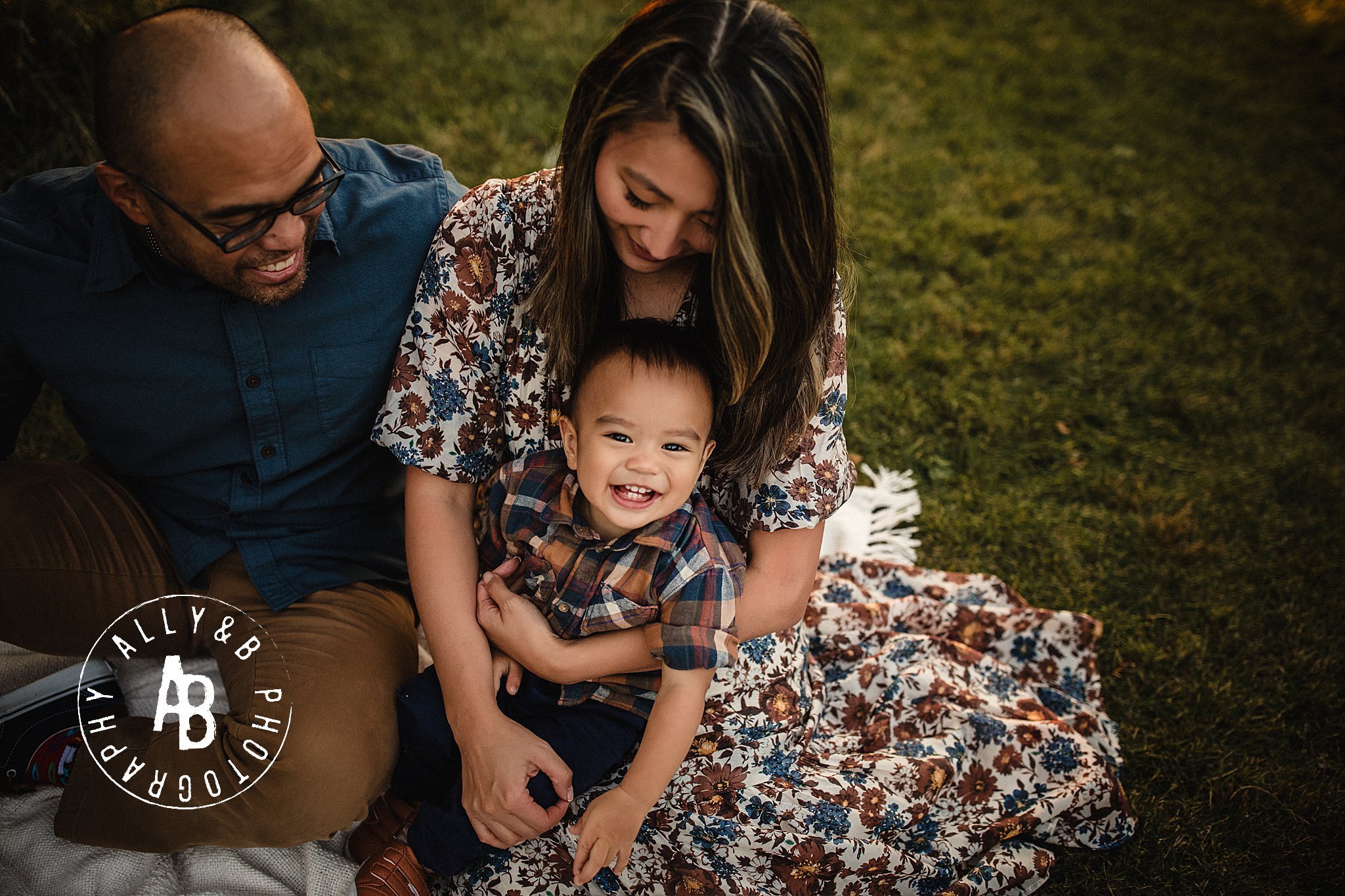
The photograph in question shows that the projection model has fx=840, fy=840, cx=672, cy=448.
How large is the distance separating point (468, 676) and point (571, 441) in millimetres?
602

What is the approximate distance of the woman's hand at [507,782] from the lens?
1.85 m

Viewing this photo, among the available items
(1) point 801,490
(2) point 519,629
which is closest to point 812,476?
(1) point 801,490

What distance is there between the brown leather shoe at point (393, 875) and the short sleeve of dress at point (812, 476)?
116cm

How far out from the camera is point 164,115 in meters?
1.71

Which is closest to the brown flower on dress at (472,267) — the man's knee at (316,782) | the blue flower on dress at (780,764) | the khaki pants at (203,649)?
the khaki pants at (203,649)

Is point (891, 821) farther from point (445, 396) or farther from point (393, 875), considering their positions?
point (445, 396)

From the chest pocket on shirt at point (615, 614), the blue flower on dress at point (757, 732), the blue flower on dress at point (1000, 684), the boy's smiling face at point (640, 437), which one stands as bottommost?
the blue flower on dress at point (1000, 684)

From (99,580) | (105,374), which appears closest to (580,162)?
(105,374)

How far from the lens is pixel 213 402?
80.7 inches

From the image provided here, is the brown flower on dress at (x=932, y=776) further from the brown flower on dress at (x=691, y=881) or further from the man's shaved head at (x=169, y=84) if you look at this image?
the man's shaved head at (x=169, y=84)

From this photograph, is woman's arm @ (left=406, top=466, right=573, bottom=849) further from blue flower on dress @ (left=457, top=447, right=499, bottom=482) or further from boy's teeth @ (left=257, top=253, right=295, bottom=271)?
boy's teeth @ (left=257, top=253, right=295, bottom=271)

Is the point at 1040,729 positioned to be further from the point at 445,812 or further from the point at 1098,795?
the point at 445,812

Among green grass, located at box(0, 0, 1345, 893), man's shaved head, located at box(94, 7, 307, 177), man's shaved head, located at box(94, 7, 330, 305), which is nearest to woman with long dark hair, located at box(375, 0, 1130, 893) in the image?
man's shaved head, located at box(94, 7, 330, 305)


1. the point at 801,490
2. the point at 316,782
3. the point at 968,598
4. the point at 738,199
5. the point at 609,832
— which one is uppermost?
the point at 738,199
